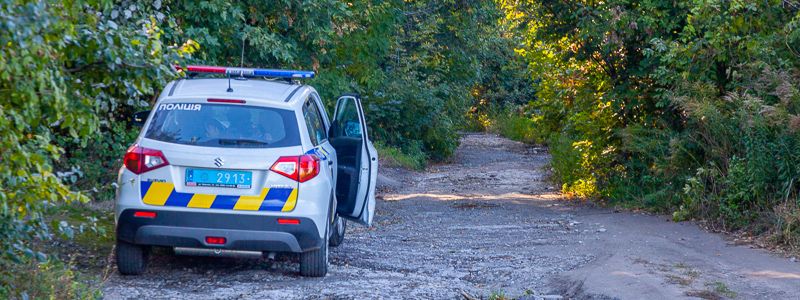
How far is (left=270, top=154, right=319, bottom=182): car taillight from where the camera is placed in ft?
27.6

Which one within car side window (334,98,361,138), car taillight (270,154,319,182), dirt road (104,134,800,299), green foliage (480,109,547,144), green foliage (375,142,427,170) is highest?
car side window (334,98,361,138)

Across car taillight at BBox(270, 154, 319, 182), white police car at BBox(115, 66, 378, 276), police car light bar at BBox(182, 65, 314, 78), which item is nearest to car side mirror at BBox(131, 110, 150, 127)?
white police car at BBox(115, 66, 378, 276)

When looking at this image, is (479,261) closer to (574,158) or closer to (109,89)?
(109,89)

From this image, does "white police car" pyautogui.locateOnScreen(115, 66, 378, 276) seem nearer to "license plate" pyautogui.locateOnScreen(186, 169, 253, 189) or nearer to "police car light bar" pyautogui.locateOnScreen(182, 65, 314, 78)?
"license plate" pyautogui.locateOnScreen(186, 169, 253, 189)

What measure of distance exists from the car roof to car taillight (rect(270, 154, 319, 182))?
22.8 inches

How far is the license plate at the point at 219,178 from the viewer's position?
328 inches

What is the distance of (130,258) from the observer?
8.68 metres

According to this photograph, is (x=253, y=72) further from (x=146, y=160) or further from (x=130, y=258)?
(x=130, y=258)

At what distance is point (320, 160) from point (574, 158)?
31.7 feet

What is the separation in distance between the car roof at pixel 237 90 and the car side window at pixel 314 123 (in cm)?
19

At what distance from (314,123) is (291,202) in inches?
51.9

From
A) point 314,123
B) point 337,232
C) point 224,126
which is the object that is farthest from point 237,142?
point 337,232

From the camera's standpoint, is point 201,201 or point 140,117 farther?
point 140,117

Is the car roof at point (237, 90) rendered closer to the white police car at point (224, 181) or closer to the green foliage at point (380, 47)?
the white police car at point (224, 181)
